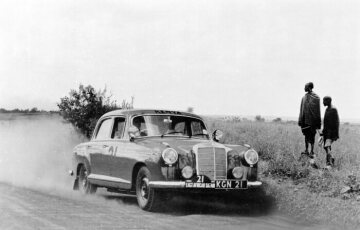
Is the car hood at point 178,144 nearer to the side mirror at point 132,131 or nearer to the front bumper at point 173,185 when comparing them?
the side mirror at point 132,131

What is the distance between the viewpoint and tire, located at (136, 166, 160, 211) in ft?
32.7

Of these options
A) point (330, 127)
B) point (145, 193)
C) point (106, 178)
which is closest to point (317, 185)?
point (330, 127)

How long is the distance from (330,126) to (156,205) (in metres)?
4.57

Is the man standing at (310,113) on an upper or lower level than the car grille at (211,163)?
upper

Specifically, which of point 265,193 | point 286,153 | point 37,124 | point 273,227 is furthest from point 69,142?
point 273,227

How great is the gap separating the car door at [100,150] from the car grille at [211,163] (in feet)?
8.56

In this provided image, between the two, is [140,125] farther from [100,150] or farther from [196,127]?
[100,150]

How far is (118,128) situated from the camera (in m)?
12.3

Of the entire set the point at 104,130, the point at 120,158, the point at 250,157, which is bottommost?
the point at 120,158

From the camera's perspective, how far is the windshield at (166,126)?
37.3 feet

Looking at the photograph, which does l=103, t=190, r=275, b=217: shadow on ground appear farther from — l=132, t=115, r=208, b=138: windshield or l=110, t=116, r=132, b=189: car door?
l=132, t=115, r=208, b=138: windshield

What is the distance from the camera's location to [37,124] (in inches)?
1459

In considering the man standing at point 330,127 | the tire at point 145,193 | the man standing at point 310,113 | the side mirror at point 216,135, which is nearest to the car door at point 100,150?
the tire at point 145,193

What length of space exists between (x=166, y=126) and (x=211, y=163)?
5.87 feet
